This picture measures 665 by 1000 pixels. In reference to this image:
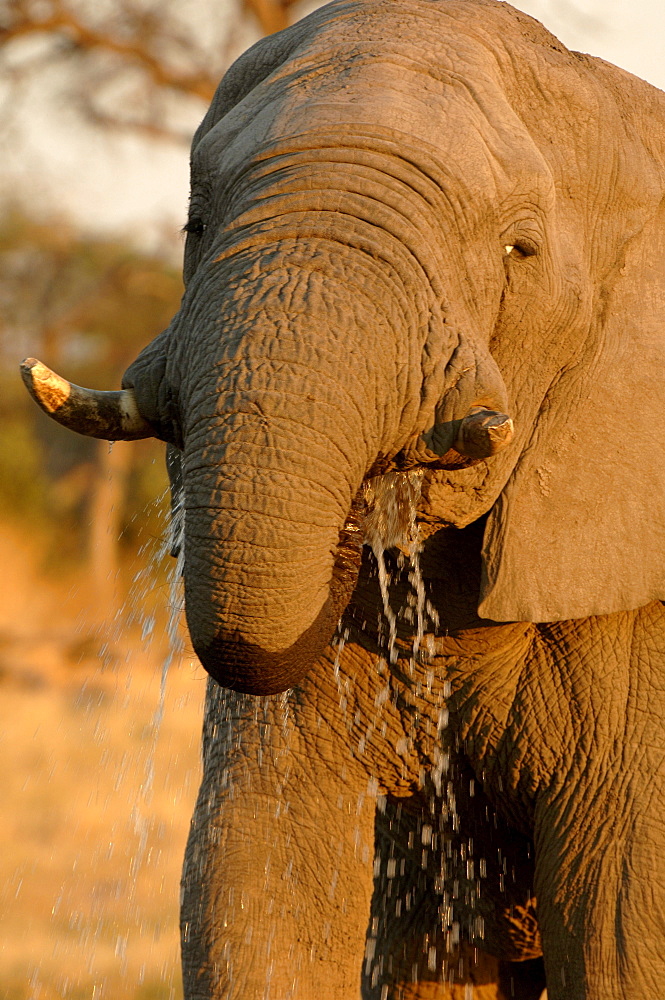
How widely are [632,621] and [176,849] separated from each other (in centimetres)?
359

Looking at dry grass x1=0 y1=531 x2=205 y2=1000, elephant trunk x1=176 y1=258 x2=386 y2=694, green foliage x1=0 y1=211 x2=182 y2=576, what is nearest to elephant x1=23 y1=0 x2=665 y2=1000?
elephant trunk x1=176 y1=258 x2=386 y2=694

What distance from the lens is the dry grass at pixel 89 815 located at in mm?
4375

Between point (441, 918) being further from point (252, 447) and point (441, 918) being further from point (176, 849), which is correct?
point (176, 849)

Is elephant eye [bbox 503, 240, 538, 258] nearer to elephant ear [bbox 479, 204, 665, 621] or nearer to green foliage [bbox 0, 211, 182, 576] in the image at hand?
elephant ear [bbox 479, 204, 665, 621]

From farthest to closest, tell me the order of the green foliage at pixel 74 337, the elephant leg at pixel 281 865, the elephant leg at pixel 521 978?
the green foliage at pixel 74 337 < the elephant leg at pixel 521 978 < the elephant leg at pixel 281 865

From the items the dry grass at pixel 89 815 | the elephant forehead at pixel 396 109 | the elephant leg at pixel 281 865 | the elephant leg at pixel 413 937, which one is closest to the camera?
the elephant forehead at pixel 396 109

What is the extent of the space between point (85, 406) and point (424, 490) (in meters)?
0.50

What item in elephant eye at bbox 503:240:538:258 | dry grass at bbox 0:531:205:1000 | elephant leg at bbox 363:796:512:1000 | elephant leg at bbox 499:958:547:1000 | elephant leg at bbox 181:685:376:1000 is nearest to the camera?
elephant eye at bbox 503:240:538:258

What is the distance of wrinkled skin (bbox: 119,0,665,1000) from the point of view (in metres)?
1.82

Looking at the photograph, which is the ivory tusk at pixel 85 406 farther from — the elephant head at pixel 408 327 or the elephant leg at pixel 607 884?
the elephant leg at pixel 607 884

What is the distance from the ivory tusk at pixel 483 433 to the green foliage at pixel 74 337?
11.9 metres

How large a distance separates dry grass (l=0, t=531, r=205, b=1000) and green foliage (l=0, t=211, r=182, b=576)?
12.5ft

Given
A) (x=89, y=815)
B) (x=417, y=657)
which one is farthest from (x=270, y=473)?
(x=89, y=815)

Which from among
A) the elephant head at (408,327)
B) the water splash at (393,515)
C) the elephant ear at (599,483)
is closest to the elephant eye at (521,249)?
the elephant head at (408,327)
